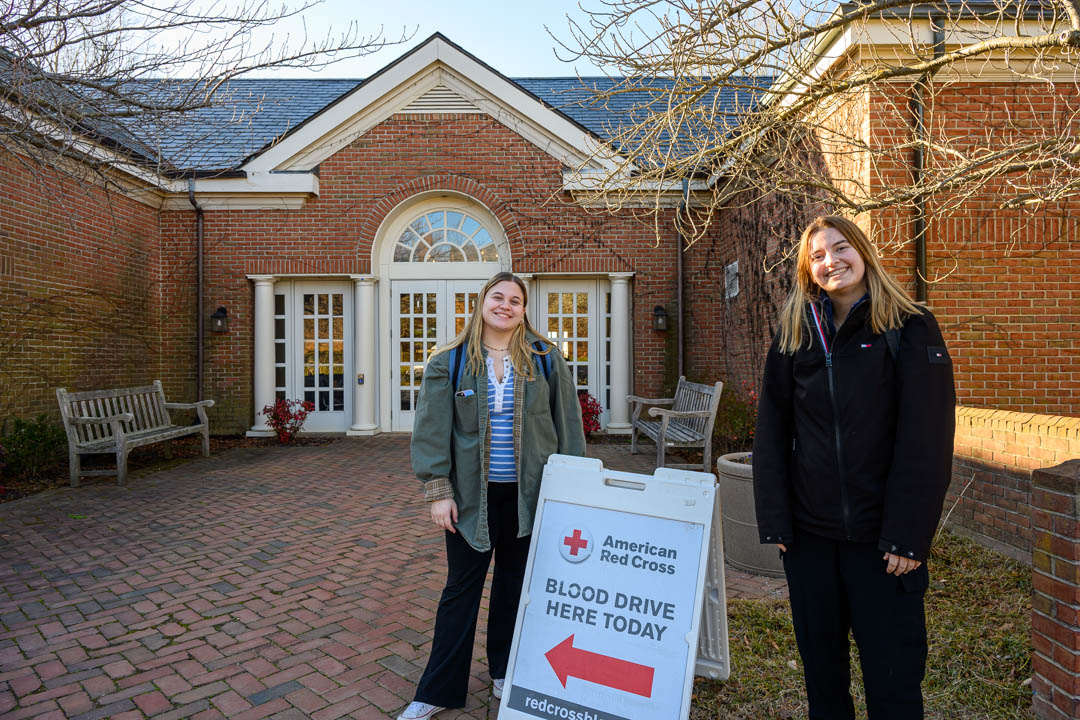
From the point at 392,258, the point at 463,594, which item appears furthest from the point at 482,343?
the point at 392,258

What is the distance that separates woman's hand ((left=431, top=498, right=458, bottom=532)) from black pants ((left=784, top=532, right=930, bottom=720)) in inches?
50.0

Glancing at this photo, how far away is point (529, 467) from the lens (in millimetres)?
2734

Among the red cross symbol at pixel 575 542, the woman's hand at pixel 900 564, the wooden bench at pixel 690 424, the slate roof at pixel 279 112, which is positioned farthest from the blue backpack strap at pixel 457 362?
the slate roof at pixel 279 112

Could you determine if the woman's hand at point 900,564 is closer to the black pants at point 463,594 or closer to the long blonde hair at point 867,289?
the long blonde hair at point 867,289

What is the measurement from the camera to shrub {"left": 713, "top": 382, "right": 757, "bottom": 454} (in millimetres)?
7497

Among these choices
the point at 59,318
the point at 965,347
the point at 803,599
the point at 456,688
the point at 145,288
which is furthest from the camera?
the point at 145,288

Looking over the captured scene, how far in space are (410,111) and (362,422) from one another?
5085 mm

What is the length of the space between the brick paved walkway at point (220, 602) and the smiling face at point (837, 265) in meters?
2.18

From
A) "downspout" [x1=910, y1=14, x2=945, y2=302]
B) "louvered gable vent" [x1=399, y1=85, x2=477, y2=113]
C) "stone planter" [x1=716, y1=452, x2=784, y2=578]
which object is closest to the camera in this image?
"stone planter" [x1=716, y1=452, x2=784, y2=578]

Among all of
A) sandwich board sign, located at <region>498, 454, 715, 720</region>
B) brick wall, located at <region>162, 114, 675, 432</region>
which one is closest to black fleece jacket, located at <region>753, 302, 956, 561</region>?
sandwich board sign, located at <region>498, 454, 715, 720</region>

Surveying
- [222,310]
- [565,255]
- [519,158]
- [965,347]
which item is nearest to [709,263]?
[565,255]

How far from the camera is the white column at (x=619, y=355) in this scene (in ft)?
34.8

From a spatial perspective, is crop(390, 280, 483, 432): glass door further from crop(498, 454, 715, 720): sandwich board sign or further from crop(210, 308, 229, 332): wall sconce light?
crop(498, 454, 715, 720): sandwich board sign

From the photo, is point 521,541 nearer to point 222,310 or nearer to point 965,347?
point 965,347
